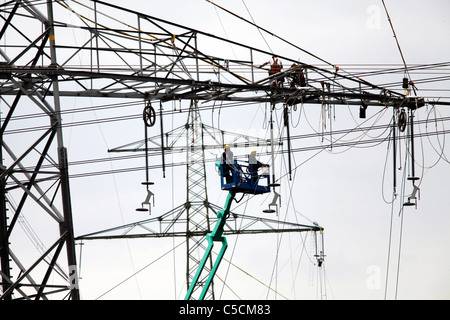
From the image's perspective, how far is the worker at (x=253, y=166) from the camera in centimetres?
3101

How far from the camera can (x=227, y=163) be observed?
30688 mm

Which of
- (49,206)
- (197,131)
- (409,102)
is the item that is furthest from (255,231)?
(49,206)

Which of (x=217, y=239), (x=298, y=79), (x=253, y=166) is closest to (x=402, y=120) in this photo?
(x=298, y=79)

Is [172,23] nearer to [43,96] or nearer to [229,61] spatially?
[229,61]

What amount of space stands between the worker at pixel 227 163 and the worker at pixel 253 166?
63 cm

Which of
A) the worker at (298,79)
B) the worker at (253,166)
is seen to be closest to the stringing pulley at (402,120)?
the worker at (298,79)

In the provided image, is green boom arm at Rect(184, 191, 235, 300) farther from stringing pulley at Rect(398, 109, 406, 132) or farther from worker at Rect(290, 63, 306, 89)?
stringing pulley at Rect(398, 109, 406, 132)

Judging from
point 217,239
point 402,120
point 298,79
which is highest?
point 298,79

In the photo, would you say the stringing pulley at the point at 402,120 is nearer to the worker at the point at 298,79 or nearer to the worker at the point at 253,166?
the worker at the point at 298,79

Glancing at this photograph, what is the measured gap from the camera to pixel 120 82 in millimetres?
31719

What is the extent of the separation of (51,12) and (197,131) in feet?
43.5

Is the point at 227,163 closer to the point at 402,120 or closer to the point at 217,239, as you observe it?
the point at 217,239

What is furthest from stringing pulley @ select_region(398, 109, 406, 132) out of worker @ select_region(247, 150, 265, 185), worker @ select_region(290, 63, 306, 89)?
worker @ select_region(247, 150, 265, 185)

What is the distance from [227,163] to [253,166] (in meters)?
0.87
